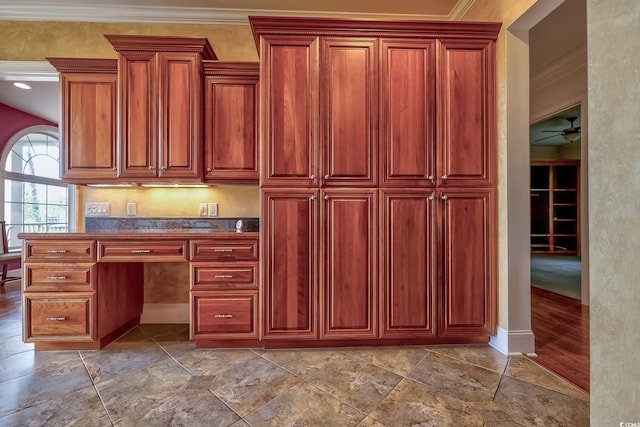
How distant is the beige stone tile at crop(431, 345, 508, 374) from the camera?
6.20 ft

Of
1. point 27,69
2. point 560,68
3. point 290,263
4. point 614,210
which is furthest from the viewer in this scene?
point 560,68

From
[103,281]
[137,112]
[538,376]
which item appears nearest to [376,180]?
[538,376]

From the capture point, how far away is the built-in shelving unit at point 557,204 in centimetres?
645

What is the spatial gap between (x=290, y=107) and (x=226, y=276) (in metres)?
1.33

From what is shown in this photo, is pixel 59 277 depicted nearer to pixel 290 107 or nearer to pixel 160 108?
pixel 160 108

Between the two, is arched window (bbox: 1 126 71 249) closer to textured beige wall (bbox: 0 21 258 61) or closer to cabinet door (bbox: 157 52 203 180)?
textured beige wall (bbox: 0 21 258 61)

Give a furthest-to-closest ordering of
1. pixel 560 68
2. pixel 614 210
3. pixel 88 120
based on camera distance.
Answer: pixel 560 68, pixel 88 120, pixel 614 210

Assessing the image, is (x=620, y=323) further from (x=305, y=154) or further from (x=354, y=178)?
(x=305, y=154)

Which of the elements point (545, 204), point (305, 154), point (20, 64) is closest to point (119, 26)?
point (20, 64)

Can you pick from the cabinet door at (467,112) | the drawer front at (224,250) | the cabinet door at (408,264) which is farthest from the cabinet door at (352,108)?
the drawer front at (224,250)

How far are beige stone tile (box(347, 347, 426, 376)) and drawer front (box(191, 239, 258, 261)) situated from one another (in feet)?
3.42

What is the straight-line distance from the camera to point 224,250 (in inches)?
82.9

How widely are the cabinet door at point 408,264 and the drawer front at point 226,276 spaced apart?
3.22ft

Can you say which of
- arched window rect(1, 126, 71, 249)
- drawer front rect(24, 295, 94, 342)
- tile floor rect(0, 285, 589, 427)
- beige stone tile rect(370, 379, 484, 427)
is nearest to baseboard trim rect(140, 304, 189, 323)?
tile floor rect(0, 285, 589, 427)
